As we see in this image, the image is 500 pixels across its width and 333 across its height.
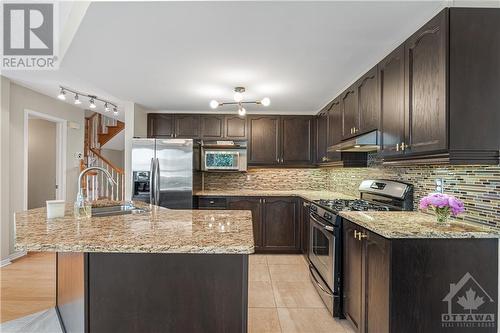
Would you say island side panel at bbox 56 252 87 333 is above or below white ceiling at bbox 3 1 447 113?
below

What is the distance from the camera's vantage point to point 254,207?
4.27m

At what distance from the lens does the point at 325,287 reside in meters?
2.59

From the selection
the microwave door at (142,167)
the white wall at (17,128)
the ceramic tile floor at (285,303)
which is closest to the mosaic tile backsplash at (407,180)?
the microwave door at (142,167)

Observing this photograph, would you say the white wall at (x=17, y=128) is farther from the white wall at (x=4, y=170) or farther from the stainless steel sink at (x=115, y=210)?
the stainless steel sink at (x=115, y=210)

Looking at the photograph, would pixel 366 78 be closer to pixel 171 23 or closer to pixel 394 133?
pixel 394 133

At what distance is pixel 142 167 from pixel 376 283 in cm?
331

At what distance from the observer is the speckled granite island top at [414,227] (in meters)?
1.58

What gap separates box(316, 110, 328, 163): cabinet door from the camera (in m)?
4.04

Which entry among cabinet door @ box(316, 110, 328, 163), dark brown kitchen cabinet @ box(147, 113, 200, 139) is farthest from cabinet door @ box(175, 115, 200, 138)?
cabinet door @ box(316, 110, 328, 163)

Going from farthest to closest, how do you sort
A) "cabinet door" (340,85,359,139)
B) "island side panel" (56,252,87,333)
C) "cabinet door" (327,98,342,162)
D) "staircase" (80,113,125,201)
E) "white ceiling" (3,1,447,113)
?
"staircase" (80,113,125,201) < "cabinet door" (327,98,342,162) < "cabinet door" (340,85,359,139) < "white ceiling" (3,1,447,113) < "island side panel" (56,252,87,333)

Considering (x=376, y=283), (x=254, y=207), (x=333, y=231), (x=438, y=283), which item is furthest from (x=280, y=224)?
(x=438, y=283)

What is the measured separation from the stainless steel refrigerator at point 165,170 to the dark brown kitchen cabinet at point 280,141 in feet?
3.79

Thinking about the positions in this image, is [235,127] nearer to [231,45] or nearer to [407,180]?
[231,45]

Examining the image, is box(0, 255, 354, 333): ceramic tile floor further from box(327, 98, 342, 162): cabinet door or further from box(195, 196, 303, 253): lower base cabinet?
box(327, 98, 342, 162): cabinet door
